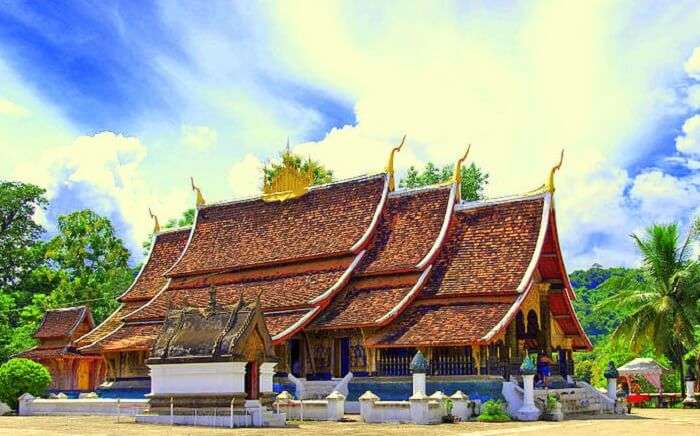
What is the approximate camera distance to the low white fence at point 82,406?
22.0 metres

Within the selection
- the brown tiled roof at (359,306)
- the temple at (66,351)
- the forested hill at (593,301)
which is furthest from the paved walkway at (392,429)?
the forested hill at (593,301)

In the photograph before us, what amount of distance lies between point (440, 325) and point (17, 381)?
12.6 meters

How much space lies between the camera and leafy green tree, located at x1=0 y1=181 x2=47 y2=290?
170ft

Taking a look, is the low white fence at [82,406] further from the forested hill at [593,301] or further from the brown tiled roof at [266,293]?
the forested hill at [593,301]

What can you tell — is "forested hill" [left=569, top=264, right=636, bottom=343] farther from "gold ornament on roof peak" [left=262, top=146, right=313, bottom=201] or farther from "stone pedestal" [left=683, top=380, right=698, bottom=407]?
"gold ornament on roof peak" [left=262, top=146, right=313, bottom=201]

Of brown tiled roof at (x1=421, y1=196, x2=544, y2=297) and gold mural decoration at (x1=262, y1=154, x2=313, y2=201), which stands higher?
gold mural decoration at (x1=262, y1=154, x2=313, y2=201)

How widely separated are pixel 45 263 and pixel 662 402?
36.9 meters

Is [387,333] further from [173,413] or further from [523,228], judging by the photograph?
[173,413]

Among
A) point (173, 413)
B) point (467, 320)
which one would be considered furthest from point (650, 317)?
point (173, 413)

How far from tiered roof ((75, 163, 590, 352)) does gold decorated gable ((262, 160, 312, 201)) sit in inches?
8.8

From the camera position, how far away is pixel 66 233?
50.8 metres

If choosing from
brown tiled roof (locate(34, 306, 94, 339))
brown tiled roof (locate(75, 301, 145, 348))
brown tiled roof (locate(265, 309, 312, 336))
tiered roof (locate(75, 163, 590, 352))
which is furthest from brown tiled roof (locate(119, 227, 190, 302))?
brown tiled roof (locate(265, 309, 312, 336))

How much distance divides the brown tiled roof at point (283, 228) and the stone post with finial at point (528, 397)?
7.10 metres

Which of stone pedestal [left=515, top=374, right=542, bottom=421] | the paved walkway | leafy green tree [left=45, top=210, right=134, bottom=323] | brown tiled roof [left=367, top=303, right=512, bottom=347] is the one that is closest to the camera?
the paved walkway
